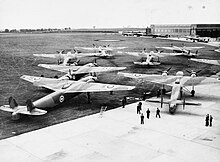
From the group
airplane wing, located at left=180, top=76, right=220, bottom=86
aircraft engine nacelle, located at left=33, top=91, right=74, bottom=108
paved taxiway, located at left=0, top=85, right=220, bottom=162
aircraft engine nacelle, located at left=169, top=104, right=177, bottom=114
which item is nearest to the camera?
paved taxiway, located at left=0, top=85, right=220, bottom=162

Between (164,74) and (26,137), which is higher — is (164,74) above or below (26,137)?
above

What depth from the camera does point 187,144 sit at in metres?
22.8

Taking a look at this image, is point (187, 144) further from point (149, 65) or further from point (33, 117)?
point (149, 65)

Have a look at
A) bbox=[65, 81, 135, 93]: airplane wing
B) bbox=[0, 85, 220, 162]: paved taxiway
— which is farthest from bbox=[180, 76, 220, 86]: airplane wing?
bbox=[65, 81, 135, 93]: airplane wing

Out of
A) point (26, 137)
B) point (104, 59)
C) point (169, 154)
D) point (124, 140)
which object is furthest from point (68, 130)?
point (104, 59)

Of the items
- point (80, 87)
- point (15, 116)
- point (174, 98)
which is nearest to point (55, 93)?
point (80, 87)

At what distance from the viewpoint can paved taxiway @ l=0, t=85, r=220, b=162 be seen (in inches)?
809

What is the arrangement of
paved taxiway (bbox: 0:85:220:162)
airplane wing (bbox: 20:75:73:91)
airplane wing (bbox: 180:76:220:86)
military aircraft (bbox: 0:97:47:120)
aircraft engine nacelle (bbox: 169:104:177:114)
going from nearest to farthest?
paved taxiway (bbox: 0:85:220:162)
military aircraft (bbox: 0:97:47:120)
aircraft engine nacelle (bbox: 169:104:177:114)
airplane wing (bbox: 20:75:73:91)
airplane wing (bbox: 180:76:220:86)

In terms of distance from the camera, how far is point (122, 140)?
76.9 feet

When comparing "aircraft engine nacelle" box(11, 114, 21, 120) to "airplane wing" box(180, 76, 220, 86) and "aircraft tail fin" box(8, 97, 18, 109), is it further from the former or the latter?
"airplane wing" box(180, 76, 220, 86)

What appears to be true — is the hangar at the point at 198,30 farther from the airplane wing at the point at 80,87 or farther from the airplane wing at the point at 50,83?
the airplane wing at the point at 50,83

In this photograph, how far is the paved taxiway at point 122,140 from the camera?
2055 cm

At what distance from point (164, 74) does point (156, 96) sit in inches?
139

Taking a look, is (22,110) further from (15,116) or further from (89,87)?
(89,87)
